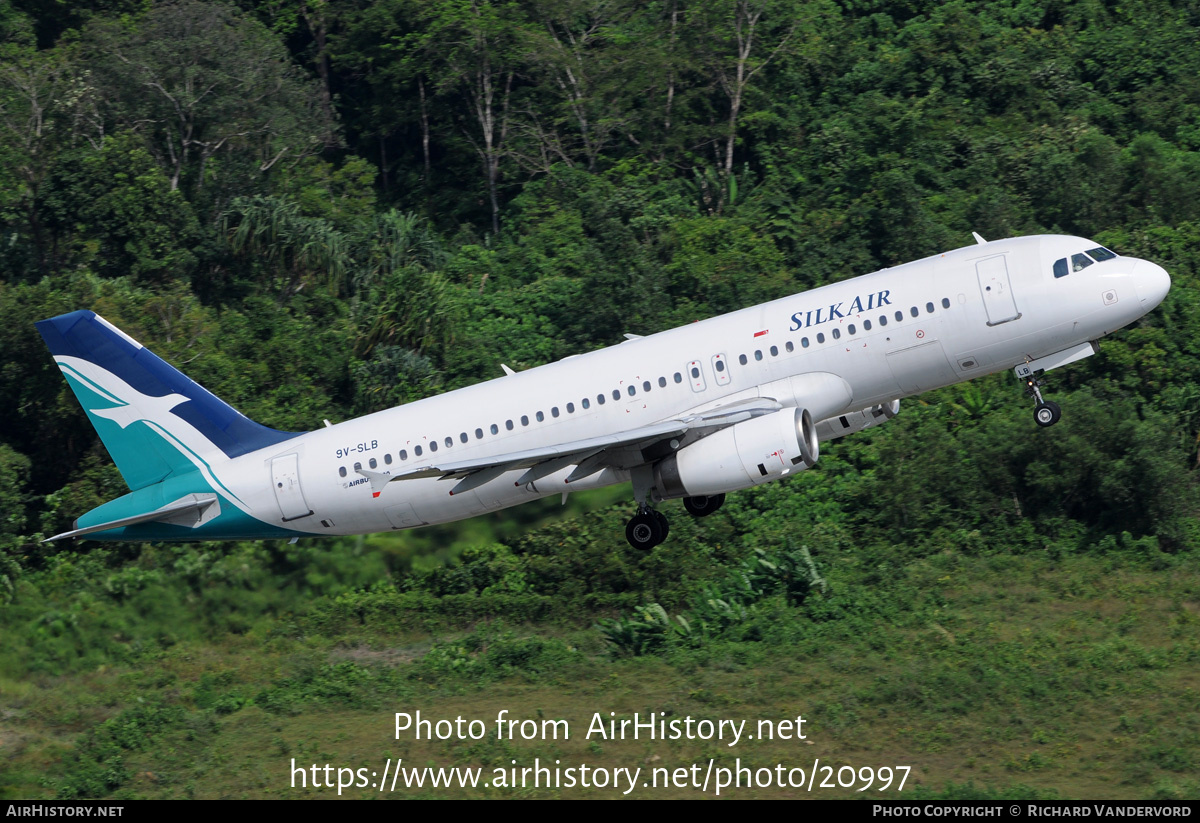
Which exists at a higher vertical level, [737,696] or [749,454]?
[749,454]

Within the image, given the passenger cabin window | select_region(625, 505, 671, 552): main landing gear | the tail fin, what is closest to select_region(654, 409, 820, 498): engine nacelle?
the passenger cabin window

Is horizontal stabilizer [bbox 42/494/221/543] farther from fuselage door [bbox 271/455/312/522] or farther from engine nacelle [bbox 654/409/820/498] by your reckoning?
engine nacelle [bbox 654/409/820/498]

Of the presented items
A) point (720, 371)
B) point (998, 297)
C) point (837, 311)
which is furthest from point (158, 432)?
point (998, 297)

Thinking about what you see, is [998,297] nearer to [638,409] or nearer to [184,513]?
[638,409]

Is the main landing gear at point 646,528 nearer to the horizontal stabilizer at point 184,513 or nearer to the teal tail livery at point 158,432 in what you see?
the teal tail livery at point 158,432

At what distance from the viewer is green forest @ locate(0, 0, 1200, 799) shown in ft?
115

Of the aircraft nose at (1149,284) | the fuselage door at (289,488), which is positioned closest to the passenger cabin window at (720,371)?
the aircraft nose at (1149,284)

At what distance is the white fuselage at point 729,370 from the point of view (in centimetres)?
3145

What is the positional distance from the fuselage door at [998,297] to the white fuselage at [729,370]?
0.02 meters

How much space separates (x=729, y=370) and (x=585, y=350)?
18.1 meters

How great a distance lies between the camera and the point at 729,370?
32281 millimetres

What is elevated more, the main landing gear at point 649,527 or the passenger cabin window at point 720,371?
the passenger cabin window at point 720,371

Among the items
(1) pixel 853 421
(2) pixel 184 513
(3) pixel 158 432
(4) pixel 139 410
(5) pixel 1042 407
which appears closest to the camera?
(5) pixel 1042 407
